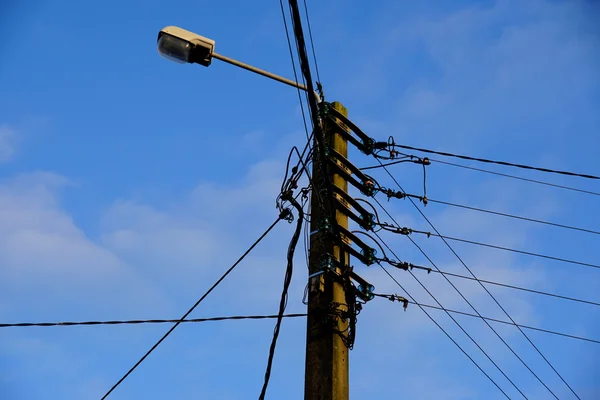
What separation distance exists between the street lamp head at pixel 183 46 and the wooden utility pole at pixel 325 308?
5.37 ft

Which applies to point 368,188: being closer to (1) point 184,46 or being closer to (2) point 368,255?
(2) point 368,255

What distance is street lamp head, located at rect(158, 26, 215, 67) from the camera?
6.49 metres

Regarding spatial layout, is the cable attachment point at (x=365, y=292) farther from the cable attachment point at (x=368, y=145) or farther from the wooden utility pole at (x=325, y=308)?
the cable attachment point at (x=368, y=145)

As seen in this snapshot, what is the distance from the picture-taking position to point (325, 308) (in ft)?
22.2

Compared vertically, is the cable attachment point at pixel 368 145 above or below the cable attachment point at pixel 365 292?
above

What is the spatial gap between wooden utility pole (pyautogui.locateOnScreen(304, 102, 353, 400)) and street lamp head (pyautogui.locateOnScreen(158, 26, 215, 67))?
1637 millimetres

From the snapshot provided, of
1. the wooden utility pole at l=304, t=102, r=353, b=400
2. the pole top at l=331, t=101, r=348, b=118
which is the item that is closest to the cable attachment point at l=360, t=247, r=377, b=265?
the wooden utility pole at l=304, t=102, r=353, b=400

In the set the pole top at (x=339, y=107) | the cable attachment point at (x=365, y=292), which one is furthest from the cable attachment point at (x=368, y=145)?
the cable attachment point at (x=365, y=292)

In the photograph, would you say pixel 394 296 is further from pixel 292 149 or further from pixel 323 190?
pixel 292 149

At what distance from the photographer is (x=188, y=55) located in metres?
6.57

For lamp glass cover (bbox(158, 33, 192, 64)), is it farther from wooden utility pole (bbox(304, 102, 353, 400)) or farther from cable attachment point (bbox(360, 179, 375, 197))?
cable attachment point (bbox(360, 179, 375, 197))

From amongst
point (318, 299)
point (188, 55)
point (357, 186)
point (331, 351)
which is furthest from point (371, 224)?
point (188, 55)

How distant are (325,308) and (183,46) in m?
2.73

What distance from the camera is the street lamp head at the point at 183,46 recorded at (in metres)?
6.49
